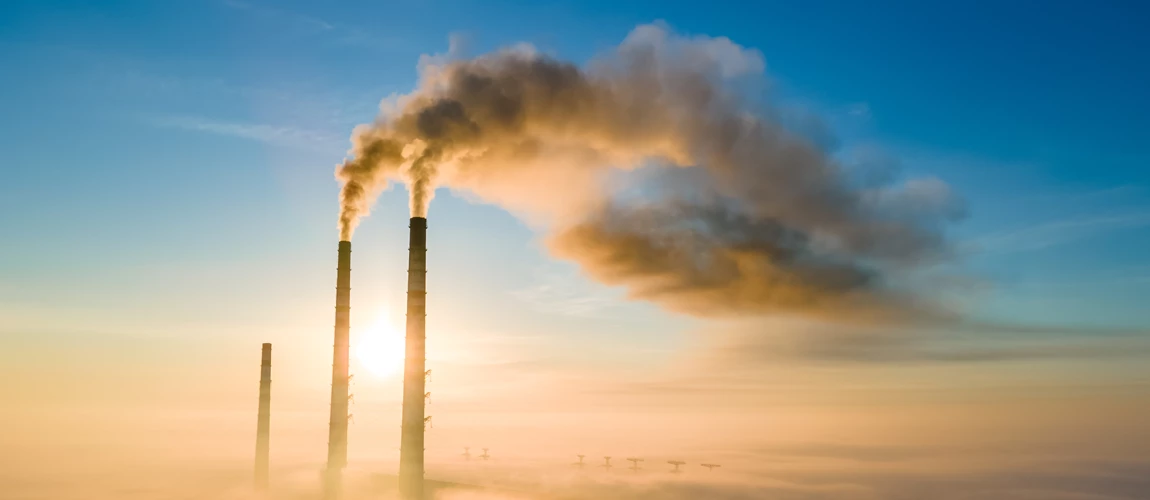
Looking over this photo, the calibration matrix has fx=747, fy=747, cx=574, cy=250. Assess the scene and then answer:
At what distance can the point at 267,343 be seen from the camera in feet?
153

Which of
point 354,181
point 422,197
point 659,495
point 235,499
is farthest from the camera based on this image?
point 659,495

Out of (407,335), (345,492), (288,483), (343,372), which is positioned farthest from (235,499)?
(407,335)

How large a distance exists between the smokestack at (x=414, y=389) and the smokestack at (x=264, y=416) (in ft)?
57.5

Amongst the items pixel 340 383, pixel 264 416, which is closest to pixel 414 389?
pixel 340 383

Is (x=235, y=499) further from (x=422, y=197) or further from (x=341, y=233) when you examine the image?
(x=422, y=197)

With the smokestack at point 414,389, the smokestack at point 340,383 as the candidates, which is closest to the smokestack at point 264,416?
the smokestack at point 340,383

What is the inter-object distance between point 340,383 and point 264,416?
875 centimetres

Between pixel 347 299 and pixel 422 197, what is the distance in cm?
886

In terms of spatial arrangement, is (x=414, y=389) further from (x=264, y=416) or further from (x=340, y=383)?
(x=264, y=416)

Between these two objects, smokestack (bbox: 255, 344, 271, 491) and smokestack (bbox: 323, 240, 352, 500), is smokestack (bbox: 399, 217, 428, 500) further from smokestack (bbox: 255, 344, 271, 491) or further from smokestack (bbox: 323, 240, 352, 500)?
smokestack (bbox: 255, 344, 271, 491)

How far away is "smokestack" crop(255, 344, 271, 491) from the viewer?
45500mm

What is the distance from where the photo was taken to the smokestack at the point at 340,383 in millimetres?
39688

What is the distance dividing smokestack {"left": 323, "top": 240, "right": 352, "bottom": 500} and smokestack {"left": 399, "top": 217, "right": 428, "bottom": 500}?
28.8ft

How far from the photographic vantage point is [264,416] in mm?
45500
